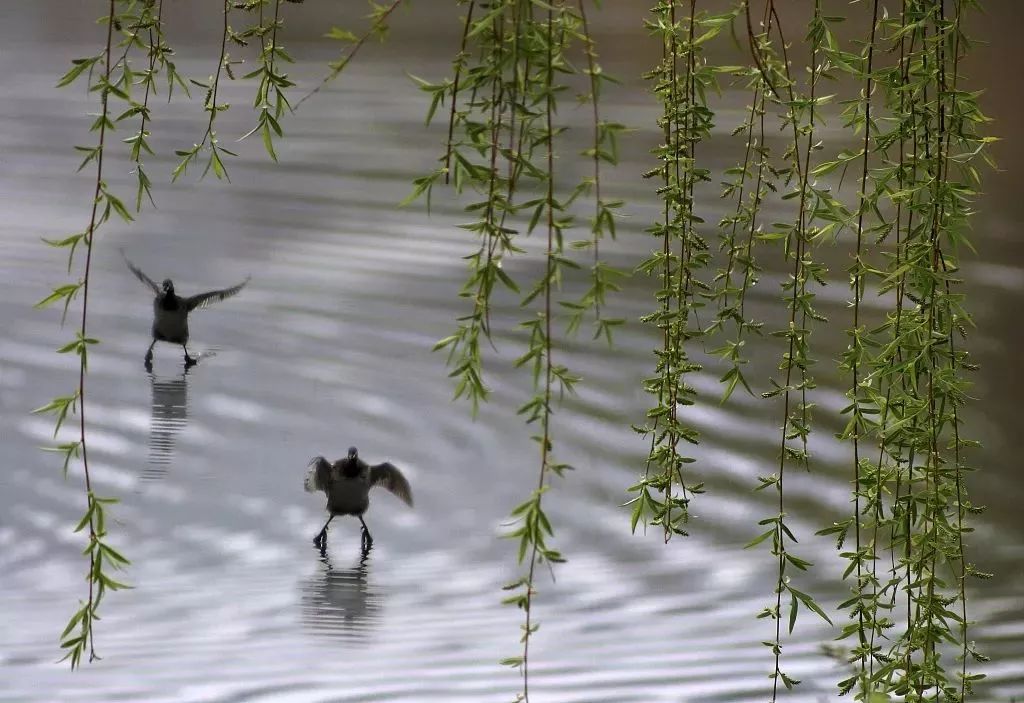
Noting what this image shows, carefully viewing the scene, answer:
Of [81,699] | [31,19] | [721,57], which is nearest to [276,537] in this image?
[81,699]

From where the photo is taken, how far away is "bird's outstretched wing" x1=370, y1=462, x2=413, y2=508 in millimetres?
1363

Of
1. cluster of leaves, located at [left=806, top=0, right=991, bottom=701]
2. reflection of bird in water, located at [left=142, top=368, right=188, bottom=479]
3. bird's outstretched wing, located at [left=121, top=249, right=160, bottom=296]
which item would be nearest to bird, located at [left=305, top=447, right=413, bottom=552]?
reflection of bird in water, located at [left=142, top=368, right=188, bottom=479]

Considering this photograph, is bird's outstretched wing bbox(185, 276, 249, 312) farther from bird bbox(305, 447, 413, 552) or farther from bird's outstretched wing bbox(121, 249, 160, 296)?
bird bbox(305, 447, 413, 552)

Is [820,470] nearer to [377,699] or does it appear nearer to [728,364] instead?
[728,364]

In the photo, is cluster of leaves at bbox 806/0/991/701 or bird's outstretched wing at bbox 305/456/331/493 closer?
cluster of leaves at bbox 806/0/991/701

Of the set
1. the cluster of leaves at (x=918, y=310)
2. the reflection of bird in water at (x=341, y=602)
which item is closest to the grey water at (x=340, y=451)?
the reflection of bird in water at (x=341, y=602)

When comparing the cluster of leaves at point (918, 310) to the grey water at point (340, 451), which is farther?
the grey water at point (340, 451)

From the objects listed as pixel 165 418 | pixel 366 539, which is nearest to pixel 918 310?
pixel 366 539

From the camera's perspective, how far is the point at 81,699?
1229 millimetres

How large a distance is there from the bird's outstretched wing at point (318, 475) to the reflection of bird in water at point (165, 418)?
16 centimetres

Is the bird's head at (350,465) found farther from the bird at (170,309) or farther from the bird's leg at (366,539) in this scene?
the bird at (170,309)

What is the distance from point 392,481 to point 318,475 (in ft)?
0.30

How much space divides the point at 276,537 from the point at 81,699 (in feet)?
0.90

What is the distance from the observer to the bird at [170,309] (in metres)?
1.35
